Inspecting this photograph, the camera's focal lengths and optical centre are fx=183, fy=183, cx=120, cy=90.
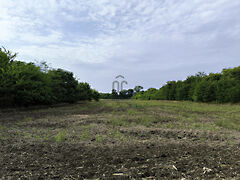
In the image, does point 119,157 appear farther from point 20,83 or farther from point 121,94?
point 121,94

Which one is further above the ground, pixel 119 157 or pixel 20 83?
pixel 20 83

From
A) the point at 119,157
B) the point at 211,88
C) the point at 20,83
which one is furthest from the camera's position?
the point at 211,88

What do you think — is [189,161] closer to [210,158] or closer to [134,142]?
[210,158]

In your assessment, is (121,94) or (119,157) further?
(121,94)

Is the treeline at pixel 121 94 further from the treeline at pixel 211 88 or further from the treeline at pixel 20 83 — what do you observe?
the treeline at pixel 20 83

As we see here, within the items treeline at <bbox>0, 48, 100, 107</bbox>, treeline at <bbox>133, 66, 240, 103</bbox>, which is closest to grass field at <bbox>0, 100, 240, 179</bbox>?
treeline at <bbox>0, 48, 100, 107</bbox>

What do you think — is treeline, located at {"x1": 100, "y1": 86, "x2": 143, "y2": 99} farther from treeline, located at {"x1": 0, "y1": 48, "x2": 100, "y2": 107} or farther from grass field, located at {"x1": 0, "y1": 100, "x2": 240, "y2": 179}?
grass field, located at {"x1": 0, "y1": 100, "x2": 240, "y2": 179}

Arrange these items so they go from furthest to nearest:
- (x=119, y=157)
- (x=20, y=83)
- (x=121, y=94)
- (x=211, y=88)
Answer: (x=121, y=94) → (x=211, y=88) → (x=20, y=83) → (x=119, y=157)

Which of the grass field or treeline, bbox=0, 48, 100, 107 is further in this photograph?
treeline, bbox=0, 48, 100, 107

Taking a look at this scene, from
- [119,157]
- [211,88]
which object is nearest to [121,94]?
[211,88]

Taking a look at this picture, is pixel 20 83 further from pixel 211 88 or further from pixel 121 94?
pixel 121 94

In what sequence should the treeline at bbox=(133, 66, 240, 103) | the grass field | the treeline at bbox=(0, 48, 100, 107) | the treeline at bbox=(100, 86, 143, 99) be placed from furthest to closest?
1. the treeline at bbox=(100, 86, 143, 99)
2. the treeline at bbox=(133, 66, 240, 103)
3. the treeline at bbox=(0, 48, 100, 107)
4. the grass field

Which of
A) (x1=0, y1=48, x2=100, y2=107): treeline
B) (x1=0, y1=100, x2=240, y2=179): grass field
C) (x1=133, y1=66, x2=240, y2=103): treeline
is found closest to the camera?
(x1=0, y1=100, x2=240, y2=179): grass field

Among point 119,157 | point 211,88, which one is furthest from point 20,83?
point 211,88
